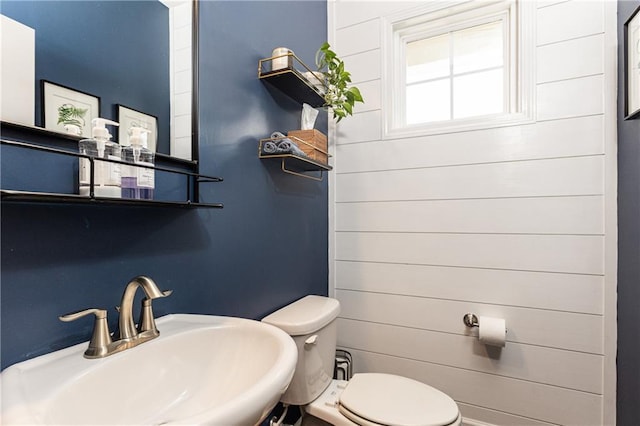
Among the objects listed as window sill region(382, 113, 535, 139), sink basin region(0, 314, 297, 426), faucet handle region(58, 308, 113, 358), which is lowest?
sink basin region(0, 314, 297, 426)

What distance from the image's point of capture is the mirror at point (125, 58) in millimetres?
662

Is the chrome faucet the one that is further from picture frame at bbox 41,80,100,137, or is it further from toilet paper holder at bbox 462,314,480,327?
toilet paper holder at bbox 462,314,480,327

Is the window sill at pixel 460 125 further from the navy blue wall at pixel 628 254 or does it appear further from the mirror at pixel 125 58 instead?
the mirror at pixel 125 58

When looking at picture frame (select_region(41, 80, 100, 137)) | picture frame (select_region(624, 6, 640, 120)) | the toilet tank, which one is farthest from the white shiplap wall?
picture frame (select_region(41, 80, 100, 137))

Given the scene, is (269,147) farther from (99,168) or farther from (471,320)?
(471,320)

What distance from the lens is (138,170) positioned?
0.76 m

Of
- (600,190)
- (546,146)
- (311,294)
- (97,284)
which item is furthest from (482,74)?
(97,284)

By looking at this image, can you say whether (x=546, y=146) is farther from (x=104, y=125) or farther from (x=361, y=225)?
(x=104, y=125)

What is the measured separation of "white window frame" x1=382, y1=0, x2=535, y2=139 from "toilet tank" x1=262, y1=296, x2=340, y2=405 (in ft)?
3.29

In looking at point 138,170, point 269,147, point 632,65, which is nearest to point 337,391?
point 269,147

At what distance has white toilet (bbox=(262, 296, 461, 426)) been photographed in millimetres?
1135

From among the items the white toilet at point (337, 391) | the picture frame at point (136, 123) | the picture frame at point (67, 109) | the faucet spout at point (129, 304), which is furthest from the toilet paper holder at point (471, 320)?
the picture frame at point (67, 109)

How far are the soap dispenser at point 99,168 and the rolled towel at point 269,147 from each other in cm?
60

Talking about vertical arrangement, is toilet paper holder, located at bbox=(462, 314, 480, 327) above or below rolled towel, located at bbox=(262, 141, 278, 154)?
below
